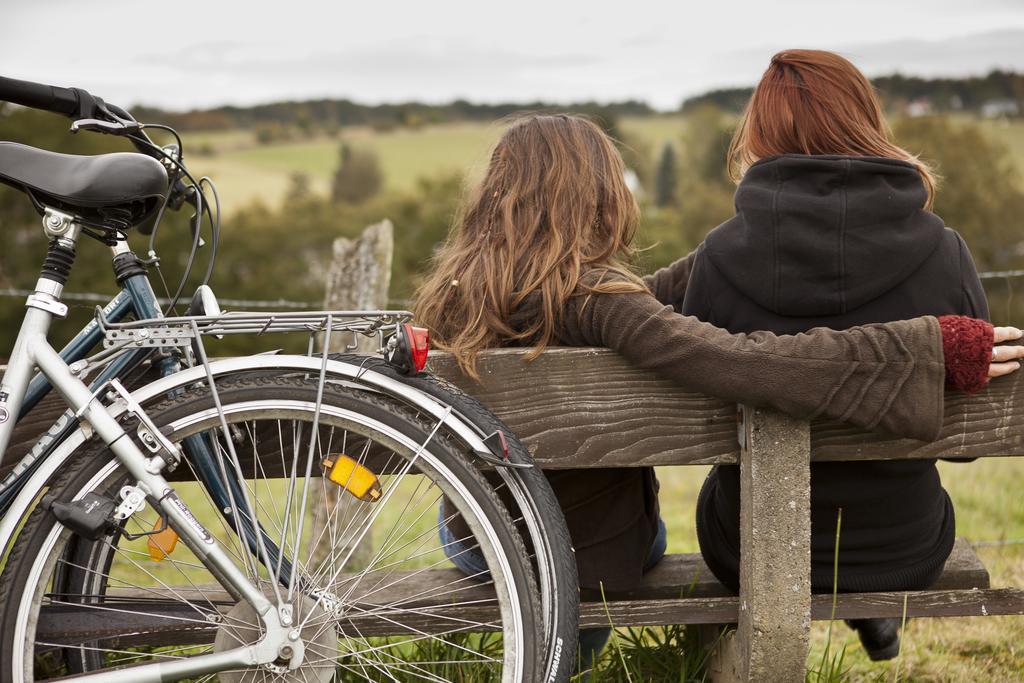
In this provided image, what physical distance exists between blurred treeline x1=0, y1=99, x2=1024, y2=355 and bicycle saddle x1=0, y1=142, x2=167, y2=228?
29.6 metres

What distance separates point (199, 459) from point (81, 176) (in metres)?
0.59

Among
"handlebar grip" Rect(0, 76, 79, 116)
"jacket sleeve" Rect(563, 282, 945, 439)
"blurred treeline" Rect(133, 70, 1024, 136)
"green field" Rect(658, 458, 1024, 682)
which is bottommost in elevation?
"green field" Rect(658, 458, 1024, 682)

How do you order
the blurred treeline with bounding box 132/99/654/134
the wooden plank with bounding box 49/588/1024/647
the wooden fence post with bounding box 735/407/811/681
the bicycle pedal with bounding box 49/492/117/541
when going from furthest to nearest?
1. the blurred treeline with bounding box 132/99/654/134
2. the wooden plank with bounding box 49/588/1024/647
3. the wooden fence post with bounding box 735/407/811/681
4. the bicycle pedal with bounding box 49/492/117/541

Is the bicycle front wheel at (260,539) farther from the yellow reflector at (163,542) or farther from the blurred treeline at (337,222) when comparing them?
the blurred treeline at (337,222)

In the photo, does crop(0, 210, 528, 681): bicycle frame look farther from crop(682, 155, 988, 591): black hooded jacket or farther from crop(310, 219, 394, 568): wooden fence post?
crop(310, 219, 394, 568): wooden fence post

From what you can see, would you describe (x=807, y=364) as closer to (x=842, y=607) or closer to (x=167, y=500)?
(x=842, y=607)

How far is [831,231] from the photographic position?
2209 millimetres

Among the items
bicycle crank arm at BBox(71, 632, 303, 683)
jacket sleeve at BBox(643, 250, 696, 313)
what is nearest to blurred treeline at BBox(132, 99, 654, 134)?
jacket sleeve at BBox(643, 250, 696, 313)

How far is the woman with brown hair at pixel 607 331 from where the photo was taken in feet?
6.65

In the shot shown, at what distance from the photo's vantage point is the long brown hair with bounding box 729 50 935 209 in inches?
95.5

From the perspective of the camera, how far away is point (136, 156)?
6.48ft

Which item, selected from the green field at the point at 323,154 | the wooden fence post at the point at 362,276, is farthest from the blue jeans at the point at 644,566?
the green field at the point at 323,154

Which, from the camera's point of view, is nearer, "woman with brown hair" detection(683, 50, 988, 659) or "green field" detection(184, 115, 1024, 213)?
"woman with brown hair" detection(683, 50, 988, 659)

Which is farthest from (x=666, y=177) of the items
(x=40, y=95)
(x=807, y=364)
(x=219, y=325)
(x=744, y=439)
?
(x=219, y=325)
